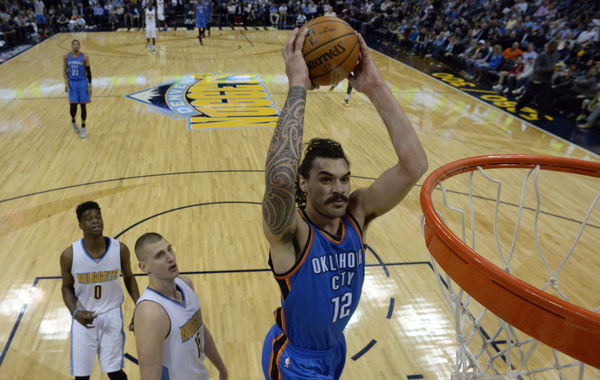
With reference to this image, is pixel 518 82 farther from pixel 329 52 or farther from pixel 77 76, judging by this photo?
pixel 329 52

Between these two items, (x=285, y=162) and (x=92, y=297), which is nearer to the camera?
(x=285, y=162)

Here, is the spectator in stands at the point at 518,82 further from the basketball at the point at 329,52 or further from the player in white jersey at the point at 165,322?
the player in white jersey at the point at 165,322

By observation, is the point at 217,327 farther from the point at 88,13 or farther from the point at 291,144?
the point at 88,13

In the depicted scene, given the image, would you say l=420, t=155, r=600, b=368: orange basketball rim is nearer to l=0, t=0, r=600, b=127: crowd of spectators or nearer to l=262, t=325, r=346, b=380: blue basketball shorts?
l=262, t=325, r=346, b=380: blue basketball shorts

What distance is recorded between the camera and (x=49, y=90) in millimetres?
10836

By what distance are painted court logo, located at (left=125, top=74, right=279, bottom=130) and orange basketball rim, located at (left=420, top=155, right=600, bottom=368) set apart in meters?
7.33

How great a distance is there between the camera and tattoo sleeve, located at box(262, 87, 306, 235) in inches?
59.1

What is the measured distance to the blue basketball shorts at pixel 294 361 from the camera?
2.00m

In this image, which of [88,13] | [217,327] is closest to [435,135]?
[217,327]

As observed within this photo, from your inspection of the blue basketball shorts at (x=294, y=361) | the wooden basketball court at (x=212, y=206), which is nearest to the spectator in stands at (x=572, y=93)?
the wooden basketball court at (x=212, y=206)

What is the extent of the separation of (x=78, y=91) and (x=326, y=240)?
720cm

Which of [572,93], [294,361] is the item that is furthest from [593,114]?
[294,361]

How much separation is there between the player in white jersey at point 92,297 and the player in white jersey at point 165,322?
0.70 metres

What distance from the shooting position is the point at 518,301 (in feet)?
4.74
